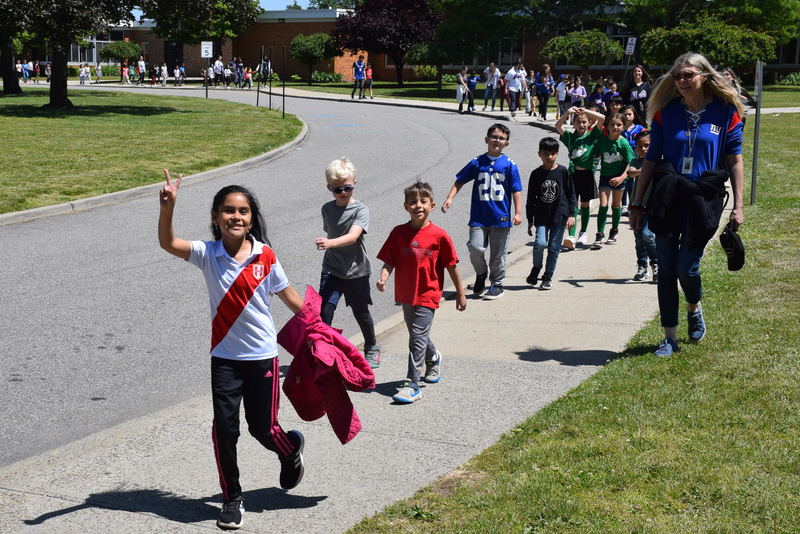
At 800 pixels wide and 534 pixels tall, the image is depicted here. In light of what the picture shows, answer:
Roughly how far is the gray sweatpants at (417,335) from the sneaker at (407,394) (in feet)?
0.13

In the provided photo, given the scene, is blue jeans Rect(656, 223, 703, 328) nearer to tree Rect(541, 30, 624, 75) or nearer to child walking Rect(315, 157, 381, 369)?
child walking Rect(315, 157, 381, 369)

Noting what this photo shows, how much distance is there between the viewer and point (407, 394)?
6.34 metres

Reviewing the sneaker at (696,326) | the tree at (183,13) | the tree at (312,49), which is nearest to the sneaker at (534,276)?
the sneaker at (696,326)

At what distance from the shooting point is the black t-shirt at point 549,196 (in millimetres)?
9648

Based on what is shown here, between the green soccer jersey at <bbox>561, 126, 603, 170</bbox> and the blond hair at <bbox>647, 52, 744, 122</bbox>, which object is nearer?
the blond hair at <bbox>647, 52, 744, 122</bbox>

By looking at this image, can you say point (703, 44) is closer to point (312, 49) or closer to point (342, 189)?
point (312, 49)

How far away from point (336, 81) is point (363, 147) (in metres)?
45.5

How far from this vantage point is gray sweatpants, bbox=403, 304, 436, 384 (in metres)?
6.44

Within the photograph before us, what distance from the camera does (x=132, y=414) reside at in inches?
247

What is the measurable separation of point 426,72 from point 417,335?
5805 cm

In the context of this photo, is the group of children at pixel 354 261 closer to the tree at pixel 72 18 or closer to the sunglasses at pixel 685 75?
the sunglasses at pixel 685 75

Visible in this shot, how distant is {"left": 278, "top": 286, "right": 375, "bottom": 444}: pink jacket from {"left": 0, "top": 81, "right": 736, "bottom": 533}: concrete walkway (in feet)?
1.28

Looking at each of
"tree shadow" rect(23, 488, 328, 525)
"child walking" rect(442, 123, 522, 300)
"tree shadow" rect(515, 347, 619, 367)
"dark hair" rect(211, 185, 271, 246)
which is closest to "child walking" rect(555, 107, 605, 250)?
"child walking" rect(442, 123, 522, 300)

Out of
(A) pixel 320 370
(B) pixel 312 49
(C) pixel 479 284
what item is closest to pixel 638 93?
(C) pixel 479 284
